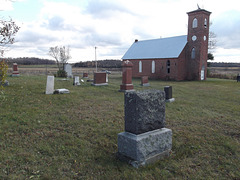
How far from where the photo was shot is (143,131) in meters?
4.01

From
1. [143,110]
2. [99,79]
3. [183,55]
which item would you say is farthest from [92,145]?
[183,55]

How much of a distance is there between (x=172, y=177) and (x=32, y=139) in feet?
11.1

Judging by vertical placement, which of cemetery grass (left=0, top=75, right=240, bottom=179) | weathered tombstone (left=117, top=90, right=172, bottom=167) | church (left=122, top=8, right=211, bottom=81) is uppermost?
church (left=122, top=8, right=211, bottom=81)

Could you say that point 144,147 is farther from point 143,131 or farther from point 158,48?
point 158,48

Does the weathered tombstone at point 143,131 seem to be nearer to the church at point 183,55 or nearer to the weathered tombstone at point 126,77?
the weathered tombstone at point 126,77

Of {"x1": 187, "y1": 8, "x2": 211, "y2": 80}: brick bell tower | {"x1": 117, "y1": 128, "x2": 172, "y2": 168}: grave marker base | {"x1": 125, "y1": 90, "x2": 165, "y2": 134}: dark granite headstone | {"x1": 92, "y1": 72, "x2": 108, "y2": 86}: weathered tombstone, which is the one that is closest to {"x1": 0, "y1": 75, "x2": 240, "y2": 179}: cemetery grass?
{"x1": 117, "y1": 128, "x2": 172, "y2": 168}: grave marker base

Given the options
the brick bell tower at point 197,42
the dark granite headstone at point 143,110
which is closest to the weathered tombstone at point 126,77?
the dark granite headstone at point 143,110

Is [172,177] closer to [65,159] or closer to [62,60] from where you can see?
[65,159]

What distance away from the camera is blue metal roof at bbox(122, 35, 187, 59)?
2914 centimetres

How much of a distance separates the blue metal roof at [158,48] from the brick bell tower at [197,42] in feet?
4.88

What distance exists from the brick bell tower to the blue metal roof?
1486 mm

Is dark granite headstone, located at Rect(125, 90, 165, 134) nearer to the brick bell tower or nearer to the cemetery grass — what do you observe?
the cemetery grass

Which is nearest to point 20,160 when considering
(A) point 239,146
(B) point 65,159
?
(B) point 65,159

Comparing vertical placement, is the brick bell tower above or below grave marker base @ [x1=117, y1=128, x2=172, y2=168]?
above
